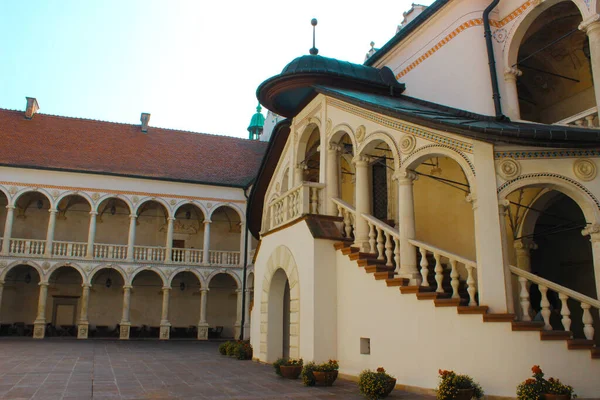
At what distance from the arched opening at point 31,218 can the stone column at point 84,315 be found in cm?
356

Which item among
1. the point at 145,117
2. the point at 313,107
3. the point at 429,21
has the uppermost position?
the point at 145,117

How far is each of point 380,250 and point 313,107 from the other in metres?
4.80

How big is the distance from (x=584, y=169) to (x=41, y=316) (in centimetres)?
2489

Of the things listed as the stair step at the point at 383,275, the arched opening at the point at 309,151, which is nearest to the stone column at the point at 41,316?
the arched opening at the point at 309,151

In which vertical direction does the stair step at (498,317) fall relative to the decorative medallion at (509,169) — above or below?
below

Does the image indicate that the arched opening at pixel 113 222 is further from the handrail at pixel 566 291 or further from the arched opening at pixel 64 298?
the handrail at pixel 566 291

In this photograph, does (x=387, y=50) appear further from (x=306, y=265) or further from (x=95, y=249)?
(x=95, y=249)

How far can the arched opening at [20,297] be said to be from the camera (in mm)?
27500

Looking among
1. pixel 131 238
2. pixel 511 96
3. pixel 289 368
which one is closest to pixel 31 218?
pixel 131 238

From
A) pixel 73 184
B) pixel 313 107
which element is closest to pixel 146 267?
pixel 73 184

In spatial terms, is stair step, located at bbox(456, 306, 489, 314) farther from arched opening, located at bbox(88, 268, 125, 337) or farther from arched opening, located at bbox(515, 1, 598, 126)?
arched opening, located at bbox(88, 268, 125, 337)

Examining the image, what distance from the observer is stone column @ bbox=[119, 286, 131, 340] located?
26562 mm

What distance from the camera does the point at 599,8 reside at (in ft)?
33.4

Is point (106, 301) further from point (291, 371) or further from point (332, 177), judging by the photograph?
point (291, 371)
